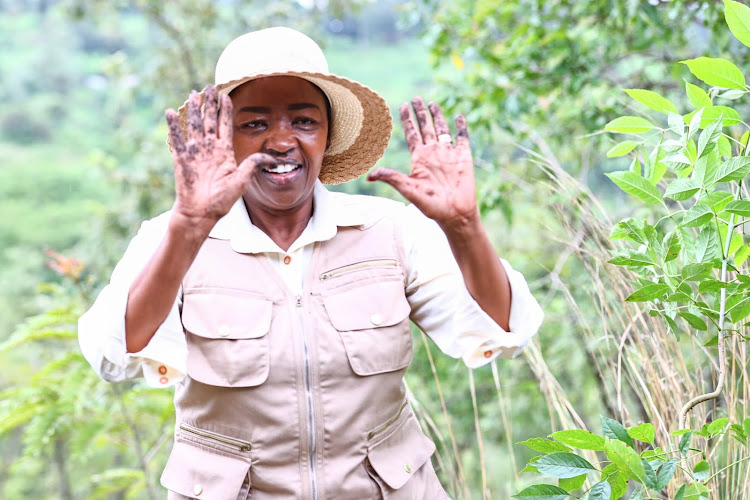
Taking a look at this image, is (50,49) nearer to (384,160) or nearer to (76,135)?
(76,135)

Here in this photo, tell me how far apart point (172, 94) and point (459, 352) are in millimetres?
4139

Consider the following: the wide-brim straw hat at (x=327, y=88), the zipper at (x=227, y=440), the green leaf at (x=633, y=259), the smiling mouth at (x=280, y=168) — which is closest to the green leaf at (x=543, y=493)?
the green leaf at (x=633, y=259)

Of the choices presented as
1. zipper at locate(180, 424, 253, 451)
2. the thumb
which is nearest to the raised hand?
the thumb

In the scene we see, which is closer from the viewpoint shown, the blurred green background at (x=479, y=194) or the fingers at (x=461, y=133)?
the fingers at (x=461, y=133)

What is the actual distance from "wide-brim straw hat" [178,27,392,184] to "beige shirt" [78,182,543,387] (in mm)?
171

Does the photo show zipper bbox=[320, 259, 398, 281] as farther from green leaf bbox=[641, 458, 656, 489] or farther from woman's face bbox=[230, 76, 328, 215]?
green leaf bbox=[641, 458, 656, 489]

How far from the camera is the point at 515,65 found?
9.97 feet

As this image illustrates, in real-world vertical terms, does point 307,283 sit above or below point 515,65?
below

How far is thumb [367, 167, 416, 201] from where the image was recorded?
131cm

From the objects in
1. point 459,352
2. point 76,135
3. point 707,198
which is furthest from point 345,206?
point 76,135

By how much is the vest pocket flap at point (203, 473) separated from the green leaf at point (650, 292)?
0.79 meters

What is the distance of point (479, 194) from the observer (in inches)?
123

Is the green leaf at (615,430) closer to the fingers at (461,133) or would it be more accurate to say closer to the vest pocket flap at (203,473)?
the fingers at (461,133)

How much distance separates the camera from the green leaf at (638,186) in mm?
1263
